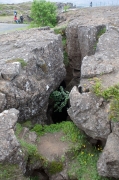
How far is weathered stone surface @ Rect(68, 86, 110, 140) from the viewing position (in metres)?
11.0

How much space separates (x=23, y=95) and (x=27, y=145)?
245cm

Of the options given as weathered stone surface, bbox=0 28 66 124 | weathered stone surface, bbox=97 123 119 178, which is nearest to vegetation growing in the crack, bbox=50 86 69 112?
weathered stone surface, bbox=0 28 66 124

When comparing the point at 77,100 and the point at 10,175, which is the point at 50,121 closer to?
the point at 77,100

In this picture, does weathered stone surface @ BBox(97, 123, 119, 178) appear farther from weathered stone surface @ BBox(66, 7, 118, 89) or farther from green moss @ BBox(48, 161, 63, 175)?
weathered stone surface @ BBox(66, 7, 118, 89)

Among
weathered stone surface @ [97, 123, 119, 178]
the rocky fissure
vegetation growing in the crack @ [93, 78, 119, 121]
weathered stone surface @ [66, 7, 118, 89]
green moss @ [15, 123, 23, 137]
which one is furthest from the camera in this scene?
weathered stone surface @ [66, 7, 118, 89]

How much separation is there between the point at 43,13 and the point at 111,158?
17.3 metres

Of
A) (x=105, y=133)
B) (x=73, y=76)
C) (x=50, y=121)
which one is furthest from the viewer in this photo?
(x=73, y=76)

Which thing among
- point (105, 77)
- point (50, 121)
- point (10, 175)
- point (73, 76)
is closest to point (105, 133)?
point (105, 77)

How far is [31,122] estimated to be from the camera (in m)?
13.7

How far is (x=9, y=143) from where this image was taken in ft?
33.6

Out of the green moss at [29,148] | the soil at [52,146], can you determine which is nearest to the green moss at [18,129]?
the green moss at [29,148]

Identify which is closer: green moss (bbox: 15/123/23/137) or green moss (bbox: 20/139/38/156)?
green moss (bbox: 20/139/38/156)

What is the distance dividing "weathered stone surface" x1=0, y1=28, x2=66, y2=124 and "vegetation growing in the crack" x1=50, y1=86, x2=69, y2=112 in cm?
37

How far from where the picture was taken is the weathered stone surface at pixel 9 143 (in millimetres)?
10082
